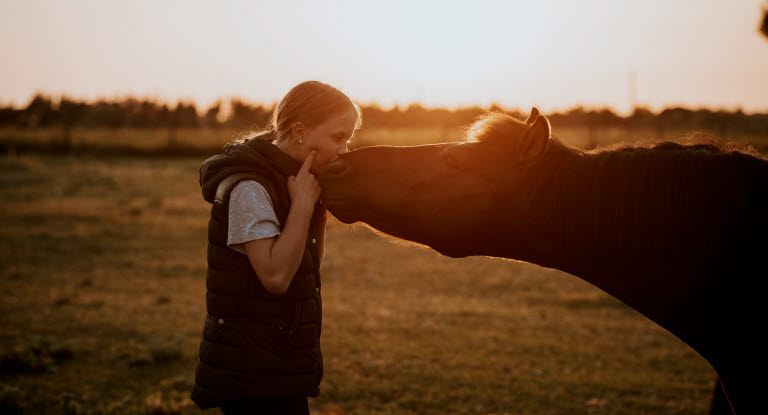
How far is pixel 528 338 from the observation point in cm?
691

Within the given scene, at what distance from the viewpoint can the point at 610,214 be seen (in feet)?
8.39

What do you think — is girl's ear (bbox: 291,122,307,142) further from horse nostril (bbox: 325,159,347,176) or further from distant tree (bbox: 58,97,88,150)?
distant tree (bbox: 58,97,88,150)

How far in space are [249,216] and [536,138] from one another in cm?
114

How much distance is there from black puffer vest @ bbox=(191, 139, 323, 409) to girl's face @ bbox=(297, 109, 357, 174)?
0.13 m

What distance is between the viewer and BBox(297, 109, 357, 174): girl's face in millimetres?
2816

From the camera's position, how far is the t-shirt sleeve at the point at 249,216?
252 cm

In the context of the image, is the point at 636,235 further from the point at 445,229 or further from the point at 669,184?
the point at 445,229

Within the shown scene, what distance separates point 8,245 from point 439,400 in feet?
28.8

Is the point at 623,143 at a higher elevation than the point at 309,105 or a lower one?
lower

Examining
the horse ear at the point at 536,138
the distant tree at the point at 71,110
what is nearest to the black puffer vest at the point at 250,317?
the horse ear at the point at 536,138

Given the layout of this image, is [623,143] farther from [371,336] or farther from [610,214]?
[371,336]

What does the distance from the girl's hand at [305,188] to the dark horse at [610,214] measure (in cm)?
8

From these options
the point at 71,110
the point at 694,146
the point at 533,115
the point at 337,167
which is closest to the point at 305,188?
the point at 337,167

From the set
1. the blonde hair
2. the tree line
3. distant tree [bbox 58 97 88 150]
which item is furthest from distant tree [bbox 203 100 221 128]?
the blonde hair
